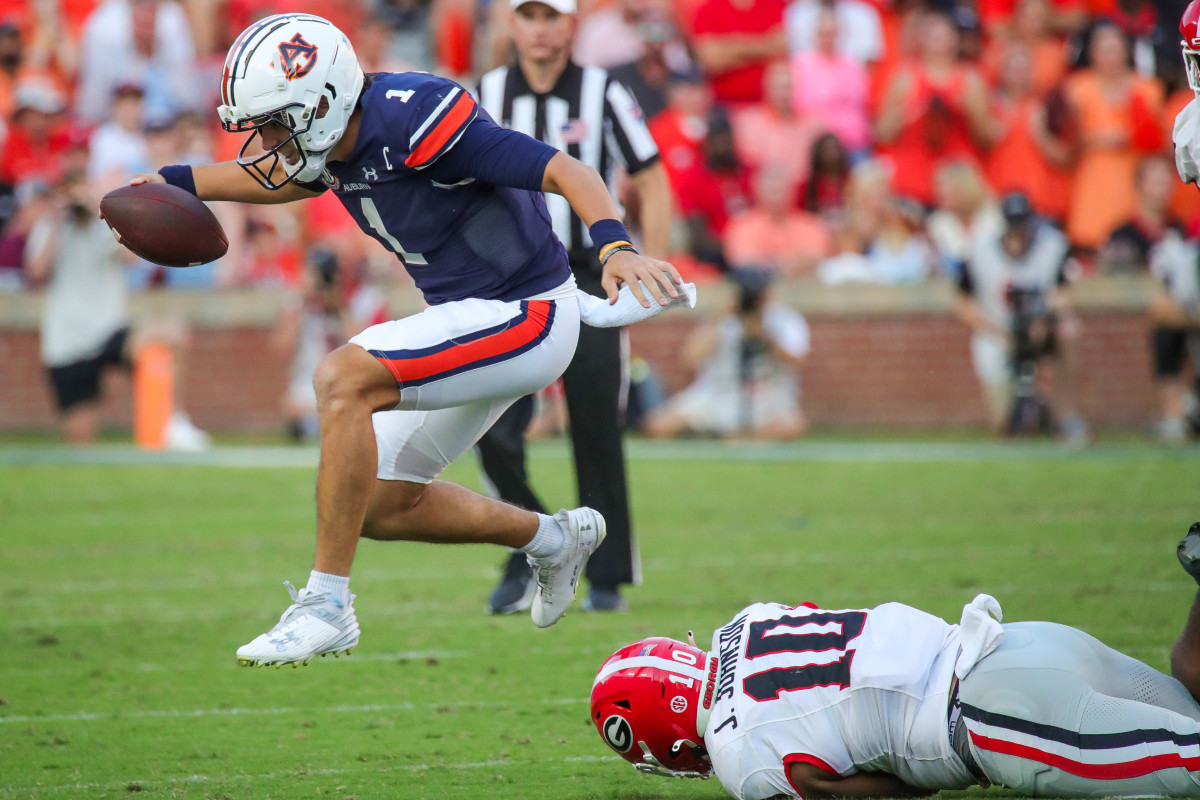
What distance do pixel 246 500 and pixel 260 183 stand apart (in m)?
5.10

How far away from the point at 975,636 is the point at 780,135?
1035cm

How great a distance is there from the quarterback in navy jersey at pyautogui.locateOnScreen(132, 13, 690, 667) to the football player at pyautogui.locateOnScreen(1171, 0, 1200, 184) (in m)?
1.30

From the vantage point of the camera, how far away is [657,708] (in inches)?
139

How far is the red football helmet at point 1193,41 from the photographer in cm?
365

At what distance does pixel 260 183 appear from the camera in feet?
14.7

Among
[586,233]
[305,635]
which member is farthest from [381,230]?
[586,233]

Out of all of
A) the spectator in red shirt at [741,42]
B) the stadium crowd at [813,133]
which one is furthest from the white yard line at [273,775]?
the spectator in red shirt at [741,42]

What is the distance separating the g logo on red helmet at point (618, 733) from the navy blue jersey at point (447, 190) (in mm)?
1385

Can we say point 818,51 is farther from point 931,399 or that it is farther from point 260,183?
point 260,183

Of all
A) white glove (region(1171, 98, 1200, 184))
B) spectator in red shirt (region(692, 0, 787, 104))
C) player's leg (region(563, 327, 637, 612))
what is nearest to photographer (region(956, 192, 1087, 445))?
spectator in red shirt (region(692, 0, 787, 104))

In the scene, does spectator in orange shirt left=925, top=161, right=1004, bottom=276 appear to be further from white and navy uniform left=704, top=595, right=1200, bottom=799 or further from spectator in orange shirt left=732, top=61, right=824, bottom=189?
white and navy uniform left=704, top=595, right=1200, bottom=799

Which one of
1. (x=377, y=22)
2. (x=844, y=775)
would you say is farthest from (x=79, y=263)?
(x=844, y=775)

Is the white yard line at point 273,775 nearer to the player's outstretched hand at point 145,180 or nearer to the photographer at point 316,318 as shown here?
the player's outstretched hand at point 145,180

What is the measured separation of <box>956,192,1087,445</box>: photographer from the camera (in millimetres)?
11219
